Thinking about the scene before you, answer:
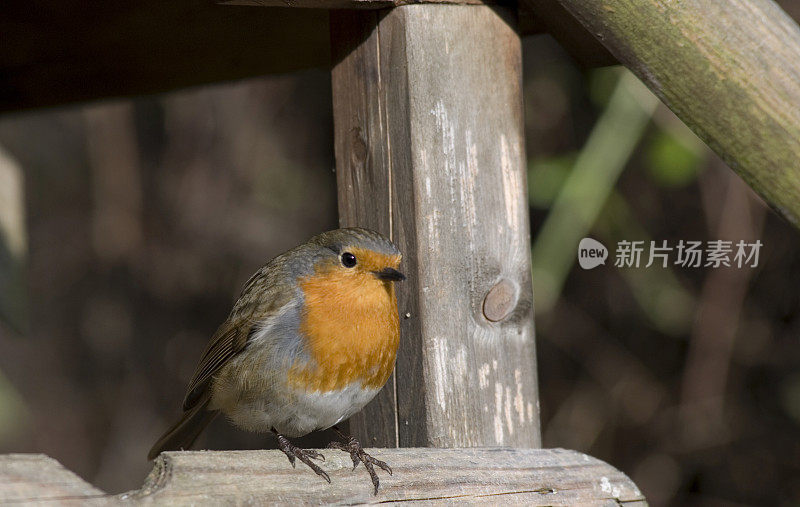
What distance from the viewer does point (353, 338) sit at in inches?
105

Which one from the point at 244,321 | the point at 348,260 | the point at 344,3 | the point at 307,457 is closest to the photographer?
the point at 307,457

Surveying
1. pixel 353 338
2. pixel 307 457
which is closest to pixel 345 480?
pixel 307 457

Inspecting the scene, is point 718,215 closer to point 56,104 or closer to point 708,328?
point 708,328

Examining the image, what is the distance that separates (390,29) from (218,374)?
1046mm

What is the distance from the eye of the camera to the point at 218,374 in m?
2.96

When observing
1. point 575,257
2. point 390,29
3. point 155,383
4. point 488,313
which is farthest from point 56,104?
point 155,383

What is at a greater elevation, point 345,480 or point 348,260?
point 348,260

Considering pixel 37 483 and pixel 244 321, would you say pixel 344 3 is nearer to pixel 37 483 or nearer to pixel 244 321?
pixel 244 321

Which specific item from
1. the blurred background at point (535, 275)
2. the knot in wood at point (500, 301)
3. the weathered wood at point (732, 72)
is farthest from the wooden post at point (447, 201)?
the blurred background at point (535, 275)

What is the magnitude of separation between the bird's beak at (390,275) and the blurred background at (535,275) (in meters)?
2.77

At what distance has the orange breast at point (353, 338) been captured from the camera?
2.64m

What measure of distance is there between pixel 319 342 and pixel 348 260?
0.82 feet

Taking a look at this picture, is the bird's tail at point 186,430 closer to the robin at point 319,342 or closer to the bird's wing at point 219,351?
the bird's wing at point 219,351

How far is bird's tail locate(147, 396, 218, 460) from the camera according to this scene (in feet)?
10.4
